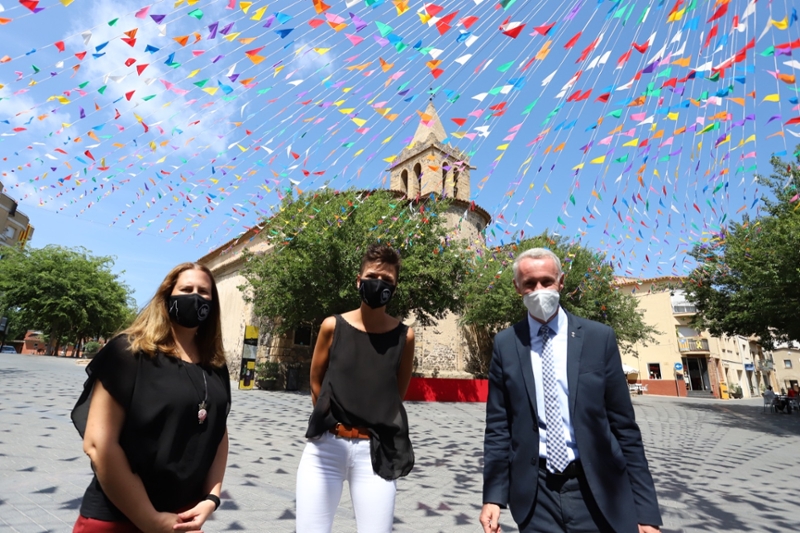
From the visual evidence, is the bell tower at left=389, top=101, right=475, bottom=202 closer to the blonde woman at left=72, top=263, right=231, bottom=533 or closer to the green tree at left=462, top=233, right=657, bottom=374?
the green tree at left=462, top=233, right=657, bottom=374

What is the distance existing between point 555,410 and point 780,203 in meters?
17.8

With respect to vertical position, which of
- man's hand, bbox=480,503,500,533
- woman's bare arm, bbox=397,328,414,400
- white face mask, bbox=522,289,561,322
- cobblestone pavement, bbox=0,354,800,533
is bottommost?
cobblestone pavement, bbox=0,354,800,533

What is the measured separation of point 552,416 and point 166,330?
1.81 meters

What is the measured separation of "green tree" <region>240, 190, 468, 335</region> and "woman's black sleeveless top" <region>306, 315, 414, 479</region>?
13964 millimetres

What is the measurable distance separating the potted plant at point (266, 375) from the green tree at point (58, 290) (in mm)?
20747

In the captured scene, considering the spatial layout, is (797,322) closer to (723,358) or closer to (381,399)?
(381,399)

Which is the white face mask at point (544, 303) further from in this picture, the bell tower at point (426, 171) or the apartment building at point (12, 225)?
the apartment building at point (12, 225)

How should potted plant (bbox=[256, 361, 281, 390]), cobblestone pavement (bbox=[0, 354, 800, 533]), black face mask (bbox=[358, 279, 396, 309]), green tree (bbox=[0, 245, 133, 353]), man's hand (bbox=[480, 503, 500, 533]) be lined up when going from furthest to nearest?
green tree (bbox=[0, 245, 133, 353])
potted plant (bbox=[256, 361, 281, 390])
cobblestone pavement (bbox=[0, 354, 800, 533])
black face mask (bbox=[358, 279, 396, 309])
man's hand (bbox=[480, 503, 500, 533])

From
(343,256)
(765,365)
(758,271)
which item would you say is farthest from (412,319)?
(765,365)

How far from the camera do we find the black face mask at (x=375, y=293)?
2.48m

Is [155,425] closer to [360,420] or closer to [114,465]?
[114,465]

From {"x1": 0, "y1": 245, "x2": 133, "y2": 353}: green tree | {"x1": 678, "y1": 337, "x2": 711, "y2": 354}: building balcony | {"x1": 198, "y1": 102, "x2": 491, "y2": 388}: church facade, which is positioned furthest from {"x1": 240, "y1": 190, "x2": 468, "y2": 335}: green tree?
{"x1": 678, "y1": 337, "x2": 711, "y2": 354}: building balcony

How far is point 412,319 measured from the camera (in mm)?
27219

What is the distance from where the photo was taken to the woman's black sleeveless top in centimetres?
220
